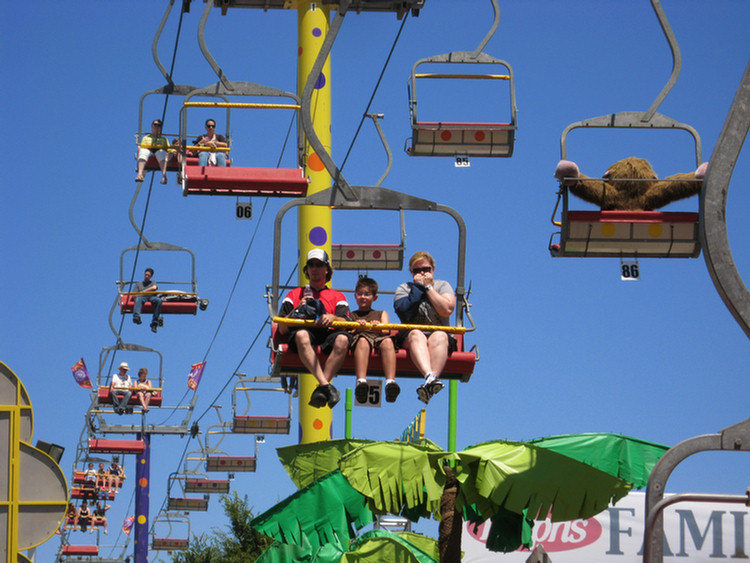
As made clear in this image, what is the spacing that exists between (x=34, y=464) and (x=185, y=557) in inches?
1077

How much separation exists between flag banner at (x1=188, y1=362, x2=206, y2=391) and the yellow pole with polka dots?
1703 centimetres

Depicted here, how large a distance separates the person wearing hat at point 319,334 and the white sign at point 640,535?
339 inches

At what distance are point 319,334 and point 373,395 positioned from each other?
0.67 metres

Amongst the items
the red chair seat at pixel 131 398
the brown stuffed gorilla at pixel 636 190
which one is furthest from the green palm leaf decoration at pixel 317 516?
the red chair seat at pixel 131 398

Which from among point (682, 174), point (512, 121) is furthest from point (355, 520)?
point (512, 121)

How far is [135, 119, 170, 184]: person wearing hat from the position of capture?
65.3 ft

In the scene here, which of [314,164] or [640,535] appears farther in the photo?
[640,535]

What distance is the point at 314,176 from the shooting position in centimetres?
1505

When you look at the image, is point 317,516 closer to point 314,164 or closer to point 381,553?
point 381,553

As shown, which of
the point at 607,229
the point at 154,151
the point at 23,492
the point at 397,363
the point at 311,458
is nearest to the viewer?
the point at 23,492

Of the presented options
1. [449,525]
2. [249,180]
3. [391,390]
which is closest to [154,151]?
[249,180]

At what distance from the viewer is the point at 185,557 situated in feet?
113

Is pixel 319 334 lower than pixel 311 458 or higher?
higher

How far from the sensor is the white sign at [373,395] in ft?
33.3
